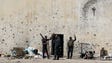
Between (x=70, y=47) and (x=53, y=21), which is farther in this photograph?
(x=53, y=21)

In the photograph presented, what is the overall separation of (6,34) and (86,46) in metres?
5.28

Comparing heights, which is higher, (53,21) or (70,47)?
(53,21)

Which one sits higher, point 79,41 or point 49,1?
point 49,1

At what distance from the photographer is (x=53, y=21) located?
Answer: 32219 millimetres

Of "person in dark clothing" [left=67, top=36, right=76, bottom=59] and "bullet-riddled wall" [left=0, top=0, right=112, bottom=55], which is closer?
"person in dark clothing" [left=67, top=36, right=76, bottom=59]

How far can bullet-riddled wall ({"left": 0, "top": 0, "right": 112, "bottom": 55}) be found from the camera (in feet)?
104

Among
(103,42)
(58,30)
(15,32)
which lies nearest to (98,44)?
(103,42)

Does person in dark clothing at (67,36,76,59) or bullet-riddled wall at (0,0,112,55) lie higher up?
bullet-riddled wall at (0,0,112,55)

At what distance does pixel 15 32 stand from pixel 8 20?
892mm

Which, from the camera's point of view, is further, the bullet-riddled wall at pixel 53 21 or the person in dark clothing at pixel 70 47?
the bullet-riddled wall at pixel 53 21

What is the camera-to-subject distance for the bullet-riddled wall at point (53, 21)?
3158 cm

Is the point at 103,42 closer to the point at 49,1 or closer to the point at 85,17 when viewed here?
the point at 85,17

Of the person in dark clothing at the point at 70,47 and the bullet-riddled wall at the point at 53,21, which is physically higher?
the bullet-riddled wall at the point at 53,21

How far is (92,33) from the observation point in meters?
31.8
